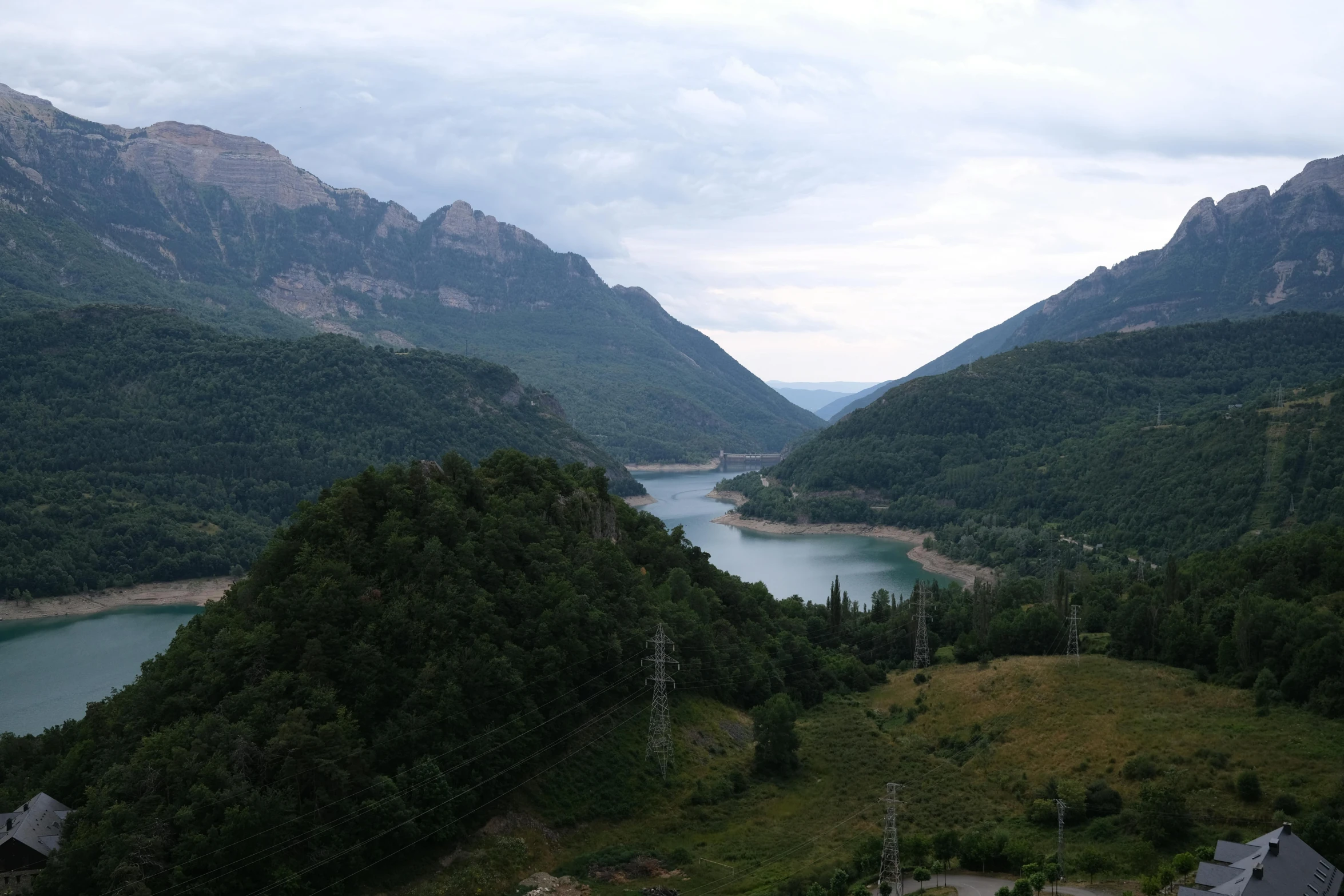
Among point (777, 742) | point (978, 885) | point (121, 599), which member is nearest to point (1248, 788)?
point (978, 885)

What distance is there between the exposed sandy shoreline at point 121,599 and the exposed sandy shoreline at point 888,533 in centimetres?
6140

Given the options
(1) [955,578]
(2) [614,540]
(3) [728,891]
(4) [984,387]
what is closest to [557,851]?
(3) [728,891]

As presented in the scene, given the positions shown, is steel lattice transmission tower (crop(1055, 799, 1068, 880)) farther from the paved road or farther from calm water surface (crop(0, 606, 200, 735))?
calm water surface (crop(0, 606, 200, 735))

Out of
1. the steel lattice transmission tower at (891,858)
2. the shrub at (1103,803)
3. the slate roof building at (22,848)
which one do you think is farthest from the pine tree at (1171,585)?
the slate roof building at (22,848)

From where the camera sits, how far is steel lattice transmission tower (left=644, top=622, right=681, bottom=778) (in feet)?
102

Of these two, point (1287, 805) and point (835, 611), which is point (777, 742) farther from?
point (835, 611)

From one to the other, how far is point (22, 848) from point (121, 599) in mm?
67208

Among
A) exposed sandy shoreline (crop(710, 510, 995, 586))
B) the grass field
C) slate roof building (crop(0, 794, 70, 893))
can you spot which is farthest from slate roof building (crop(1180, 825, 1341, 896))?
exposed sandy shoreline (crop(710, 510, 995, 586))

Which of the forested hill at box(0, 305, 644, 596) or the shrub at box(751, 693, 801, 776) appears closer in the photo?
the shrub at box(751, 693, 801, 776)

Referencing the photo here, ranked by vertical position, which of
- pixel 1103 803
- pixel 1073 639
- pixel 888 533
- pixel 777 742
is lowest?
pixel 888 533

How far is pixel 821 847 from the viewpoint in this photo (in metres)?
27.9

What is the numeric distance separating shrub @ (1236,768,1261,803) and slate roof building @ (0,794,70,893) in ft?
92.7

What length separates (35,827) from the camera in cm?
2484

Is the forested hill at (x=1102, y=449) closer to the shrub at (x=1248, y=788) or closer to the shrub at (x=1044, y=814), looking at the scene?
the shrub at (x=1248, y=788)
